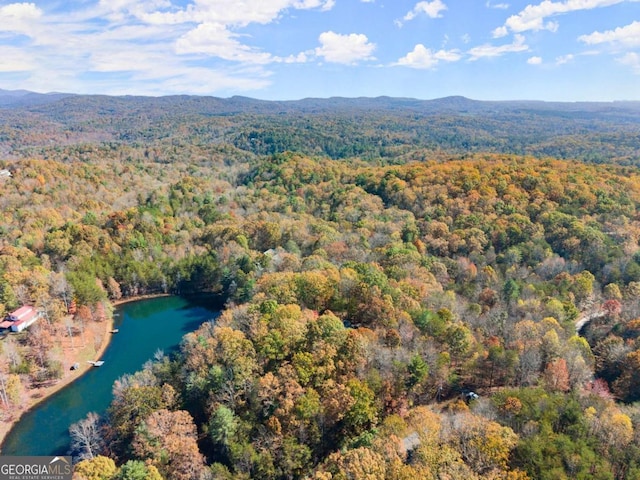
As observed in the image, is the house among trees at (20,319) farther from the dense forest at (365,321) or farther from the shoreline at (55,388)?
the shoreline at (55,388)

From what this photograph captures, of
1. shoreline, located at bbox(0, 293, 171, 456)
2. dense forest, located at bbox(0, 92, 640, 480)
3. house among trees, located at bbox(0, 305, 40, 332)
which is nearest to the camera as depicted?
dense forest, located at bbox(0, 92, 640, 480)

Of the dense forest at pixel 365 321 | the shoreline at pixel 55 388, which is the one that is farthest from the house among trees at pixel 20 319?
the shoreline at pixel 55 388

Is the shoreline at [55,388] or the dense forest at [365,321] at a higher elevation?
the dense forest at [365,321]

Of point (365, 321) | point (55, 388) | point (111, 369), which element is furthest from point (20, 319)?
point (365, 321)

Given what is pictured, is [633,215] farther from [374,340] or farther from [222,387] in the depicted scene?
[222,387]

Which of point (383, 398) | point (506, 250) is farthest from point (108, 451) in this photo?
point (506, 250)

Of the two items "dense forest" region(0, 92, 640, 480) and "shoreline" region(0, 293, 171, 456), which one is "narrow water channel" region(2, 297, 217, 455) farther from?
"dense forest" region(0, 92, 640, 480)

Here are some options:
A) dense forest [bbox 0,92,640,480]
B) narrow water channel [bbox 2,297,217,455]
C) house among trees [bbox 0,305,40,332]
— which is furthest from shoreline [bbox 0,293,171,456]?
house among trees [bbox 0,305,40,332]

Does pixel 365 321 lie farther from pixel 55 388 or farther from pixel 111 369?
pixel 55 388
